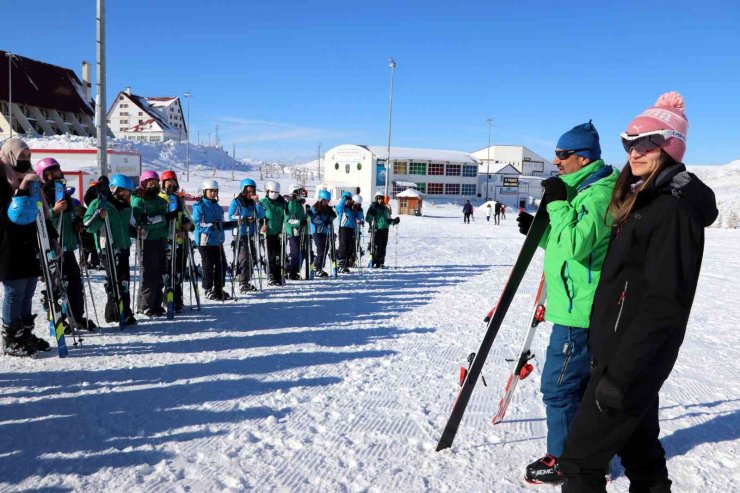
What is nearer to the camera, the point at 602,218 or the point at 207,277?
the point at 602,218

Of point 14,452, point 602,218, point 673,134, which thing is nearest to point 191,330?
point 14,452

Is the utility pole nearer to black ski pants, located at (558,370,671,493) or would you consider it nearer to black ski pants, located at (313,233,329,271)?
black ski pants, located at (313,233,329,271)

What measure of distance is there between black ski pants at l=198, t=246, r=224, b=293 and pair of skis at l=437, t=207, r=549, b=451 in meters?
5.65

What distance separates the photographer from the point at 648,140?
2.15m

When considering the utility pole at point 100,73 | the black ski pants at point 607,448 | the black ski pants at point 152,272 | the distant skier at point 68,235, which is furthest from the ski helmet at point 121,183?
the black ski pants at point 607,448

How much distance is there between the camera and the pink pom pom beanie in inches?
83.4

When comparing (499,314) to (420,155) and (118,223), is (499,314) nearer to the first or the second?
(118,223)

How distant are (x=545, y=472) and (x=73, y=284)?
5.40 metres

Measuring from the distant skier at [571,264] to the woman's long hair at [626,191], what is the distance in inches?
11.8

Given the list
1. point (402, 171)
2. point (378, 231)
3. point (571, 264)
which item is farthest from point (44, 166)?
point (402, 171)

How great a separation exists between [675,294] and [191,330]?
18.6 feet

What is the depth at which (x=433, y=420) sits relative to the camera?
155 inches

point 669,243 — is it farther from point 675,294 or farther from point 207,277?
point 207,277

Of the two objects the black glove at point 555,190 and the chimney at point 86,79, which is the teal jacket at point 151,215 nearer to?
the black glove at point 555,190
